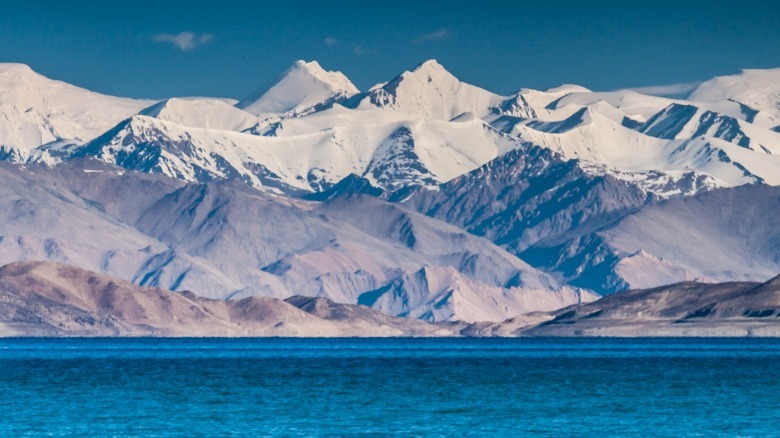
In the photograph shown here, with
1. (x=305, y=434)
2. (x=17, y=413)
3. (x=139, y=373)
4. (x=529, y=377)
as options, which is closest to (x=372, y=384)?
(x=529, y=377)

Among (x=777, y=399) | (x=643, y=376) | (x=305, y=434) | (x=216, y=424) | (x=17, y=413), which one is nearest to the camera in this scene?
(x=305, y=434)

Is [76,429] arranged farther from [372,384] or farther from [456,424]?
[372,384]

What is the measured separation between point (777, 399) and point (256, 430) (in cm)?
4783

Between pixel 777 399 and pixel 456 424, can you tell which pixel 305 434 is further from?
pixel 777 399

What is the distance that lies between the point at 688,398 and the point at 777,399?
674 centimetres

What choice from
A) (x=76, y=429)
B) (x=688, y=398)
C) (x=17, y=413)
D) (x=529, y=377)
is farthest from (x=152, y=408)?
(x=529, y=377)

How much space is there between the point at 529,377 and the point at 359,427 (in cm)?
7287

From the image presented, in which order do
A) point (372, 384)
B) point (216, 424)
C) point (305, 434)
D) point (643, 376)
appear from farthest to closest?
point (643, 376)
point (372, 384)
point (216, 424)
point (305, 434)

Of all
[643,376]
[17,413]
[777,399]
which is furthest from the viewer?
[643,376]

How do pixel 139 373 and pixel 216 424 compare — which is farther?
pixel 139 373

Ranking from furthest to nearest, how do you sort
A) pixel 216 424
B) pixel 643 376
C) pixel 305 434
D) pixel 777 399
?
pixel 643 376 < pixel 777 399 < pixel 216 424 < pixel 305 434

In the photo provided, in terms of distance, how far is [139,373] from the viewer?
198500mm

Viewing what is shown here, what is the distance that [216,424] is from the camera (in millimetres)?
117750

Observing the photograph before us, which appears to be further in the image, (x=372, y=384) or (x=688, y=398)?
(x=372, y=384)
